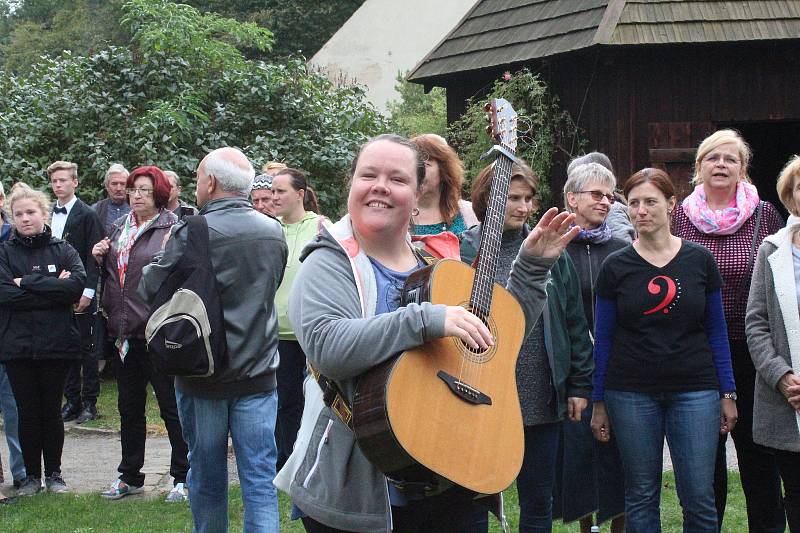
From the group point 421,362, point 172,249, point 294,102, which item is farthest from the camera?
point 294,102

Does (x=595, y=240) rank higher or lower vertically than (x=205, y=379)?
higher

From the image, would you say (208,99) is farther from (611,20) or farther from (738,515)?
(738,515)

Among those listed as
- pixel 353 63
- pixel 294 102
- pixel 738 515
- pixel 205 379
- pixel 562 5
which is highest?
pixel 353 63

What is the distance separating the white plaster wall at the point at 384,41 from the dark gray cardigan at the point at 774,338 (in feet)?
72.5

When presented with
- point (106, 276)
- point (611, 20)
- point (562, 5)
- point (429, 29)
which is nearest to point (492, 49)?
point (562, 5)

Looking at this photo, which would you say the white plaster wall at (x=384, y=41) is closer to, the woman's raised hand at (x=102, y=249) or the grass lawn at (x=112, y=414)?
the grass lawn at (x=112, y=414)

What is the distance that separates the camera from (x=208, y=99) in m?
13.5

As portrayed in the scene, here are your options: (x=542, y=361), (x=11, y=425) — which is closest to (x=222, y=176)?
(x=542, y=361)

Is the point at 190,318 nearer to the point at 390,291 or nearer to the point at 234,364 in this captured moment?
the point at 234,364

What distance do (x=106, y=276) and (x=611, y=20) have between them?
23.5ft

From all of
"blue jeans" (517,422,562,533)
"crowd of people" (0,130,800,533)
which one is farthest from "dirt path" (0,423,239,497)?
"blue jeans" (517,422,562,533)

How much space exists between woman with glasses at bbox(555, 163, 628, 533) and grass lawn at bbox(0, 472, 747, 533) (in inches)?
21.8

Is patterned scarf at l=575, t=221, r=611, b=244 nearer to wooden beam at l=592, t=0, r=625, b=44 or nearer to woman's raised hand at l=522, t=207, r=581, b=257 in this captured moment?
woman's raised hand at l=522, t=207, r=581, b=257

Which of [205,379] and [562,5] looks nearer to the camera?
[205,379]
